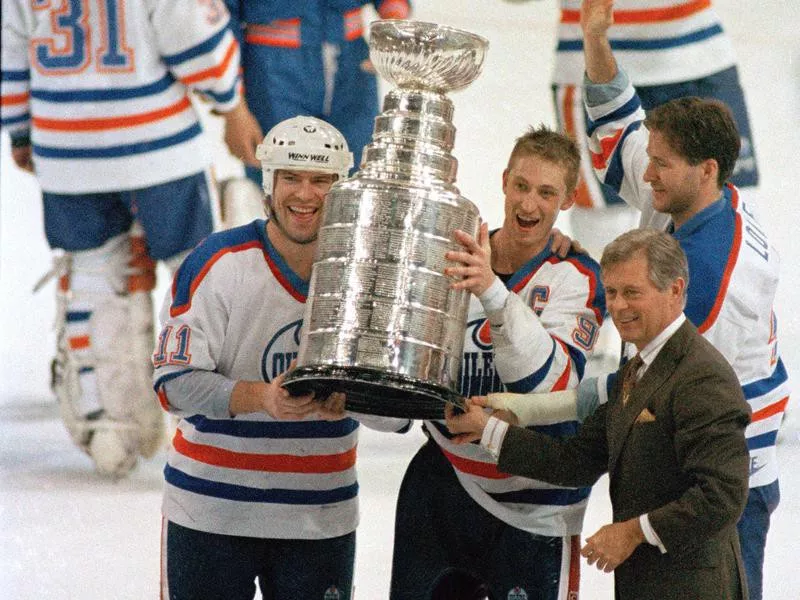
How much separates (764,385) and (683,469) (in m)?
0.56

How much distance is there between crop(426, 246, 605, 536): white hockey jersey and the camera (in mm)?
2295

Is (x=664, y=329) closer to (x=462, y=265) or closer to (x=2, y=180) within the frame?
(x=462, y=265)

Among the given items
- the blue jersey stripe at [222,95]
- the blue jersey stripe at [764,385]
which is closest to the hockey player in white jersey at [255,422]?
the blue jersey stripe at [764,385]

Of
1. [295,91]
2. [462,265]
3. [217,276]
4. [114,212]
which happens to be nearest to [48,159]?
[114,212]

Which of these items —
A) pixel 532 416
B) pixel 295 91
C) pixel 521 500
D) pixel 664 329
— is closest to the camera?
pixel 664 329

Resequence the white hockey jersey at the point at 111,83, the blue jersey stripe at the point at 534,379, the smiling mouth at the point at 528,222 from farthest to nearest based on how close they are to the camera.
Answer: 1. the white hockey jersey at the point at 111,83
2. the smiling mouth at the point at 528,222
3. the blue jersey stripe at the point at 534,379

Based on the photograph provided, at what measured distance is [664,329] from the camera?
2.04m

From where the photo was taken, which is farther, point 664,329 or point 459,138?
point 459,138

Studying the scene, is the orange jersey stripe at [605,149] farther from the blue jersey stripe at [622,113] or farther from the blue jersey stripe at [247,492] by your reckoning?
the blue jersey stripe at [247,492]

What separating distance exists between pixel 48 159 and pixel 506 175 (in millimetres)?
2250

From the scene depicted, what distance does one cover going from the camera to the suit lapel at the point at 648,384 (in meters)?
2.02

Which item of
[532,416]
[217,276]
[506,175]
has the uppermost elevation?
[506,175]

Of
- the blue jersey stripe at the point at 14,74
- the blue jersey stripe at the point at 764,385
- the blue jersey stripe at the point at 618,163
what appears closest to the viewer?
the blue jersey stripe at the point at 764,385

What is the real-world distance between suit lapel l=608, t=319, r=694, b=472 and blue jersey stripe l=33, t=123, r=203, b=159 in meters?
2.45
